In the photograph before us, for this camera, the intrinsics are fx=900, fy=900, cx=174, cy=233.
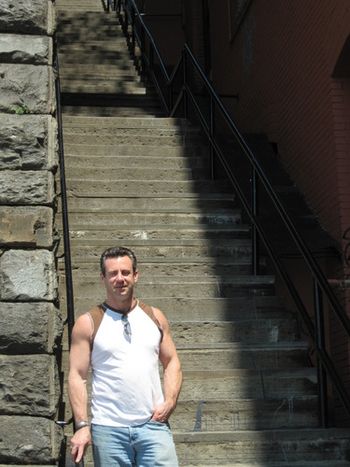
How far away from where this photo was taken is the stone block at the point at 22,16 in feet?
17.8

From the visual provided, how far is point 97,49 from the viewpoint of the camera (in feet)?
52.7

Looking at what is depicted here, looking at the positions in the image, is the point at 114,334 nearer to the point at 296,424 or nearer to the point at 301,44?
the point at 296,424

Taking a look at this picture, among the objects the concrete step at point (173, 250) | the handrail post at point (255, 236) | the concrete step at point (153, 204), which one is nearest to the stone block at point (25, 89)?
the concrete step at point (173, 250)

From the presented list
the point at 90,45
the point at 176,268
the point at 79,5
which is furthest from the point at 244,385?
the point at 79,5

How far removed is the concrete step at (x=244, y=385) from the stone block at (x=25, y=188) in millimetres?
2085

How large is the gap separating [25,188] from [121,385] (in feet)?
5.15

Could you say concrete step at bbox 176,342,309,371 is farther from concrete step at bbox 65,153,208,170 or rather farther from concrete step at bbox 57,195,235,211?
concrete step at bbox 65,153,208,170

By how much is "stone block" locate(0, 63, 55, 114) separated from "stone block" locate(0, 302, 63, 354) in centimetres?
120

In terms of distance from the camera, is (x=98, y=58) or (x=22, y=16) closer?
(x=22, y=16)

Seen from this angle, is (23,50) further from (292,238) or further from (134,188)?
(134,188)

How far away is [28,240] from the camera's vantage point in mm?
4988

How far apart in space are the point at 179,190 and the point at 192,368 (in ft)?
10.7

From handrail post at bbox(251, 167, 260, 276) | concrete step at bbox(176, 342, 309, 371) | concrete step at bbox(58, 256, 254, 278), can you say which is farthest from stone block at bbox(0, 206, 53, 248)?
handrail post at bbox(251, 167, 260, 276)

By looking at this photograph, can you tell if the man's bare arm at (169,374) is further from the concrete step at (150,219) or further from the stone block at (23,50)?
the concrete step at (150,219)
